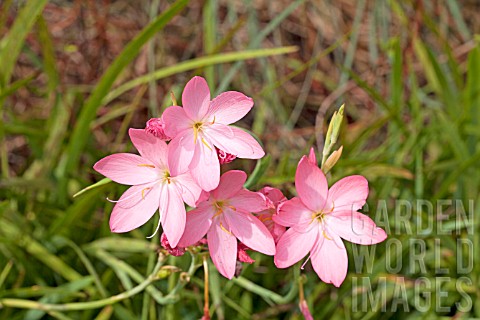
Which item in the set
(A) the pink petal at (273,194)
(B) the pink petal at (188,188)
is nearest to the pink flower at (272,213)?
(A) the pink petal at (273,194)

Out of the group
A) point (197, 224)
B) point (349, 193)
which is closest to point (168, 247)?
point (197, 224)

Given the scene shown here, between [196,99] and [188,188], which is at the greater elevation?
[196,99]

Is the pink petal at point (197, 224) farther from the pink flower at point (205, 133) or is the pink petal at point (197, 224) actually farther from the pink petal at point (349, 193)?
the pink petal at point (349, 193)

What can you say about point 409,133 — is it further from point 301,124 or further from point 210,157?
point 210,157

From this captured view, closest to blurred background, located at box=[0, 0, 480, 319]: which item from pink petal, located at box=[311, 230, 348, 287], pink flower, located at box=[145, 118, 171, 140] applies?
pink petal, located at box=[311, 230, 348, 287]

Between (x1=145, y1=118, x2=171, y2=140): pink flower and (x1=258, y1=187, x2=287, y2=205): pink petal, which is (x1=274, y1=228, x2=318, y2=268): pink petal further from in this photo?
(x1=145, y1=118, x2=171, y2=140): pink flower

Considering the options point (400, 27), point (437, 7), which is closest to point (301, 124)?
point (400, 27)

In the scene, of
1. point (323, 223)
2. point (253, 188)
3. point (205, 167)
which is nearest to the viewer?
point (205, 167)

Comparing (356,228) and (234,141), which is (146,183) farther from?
(356,228)
